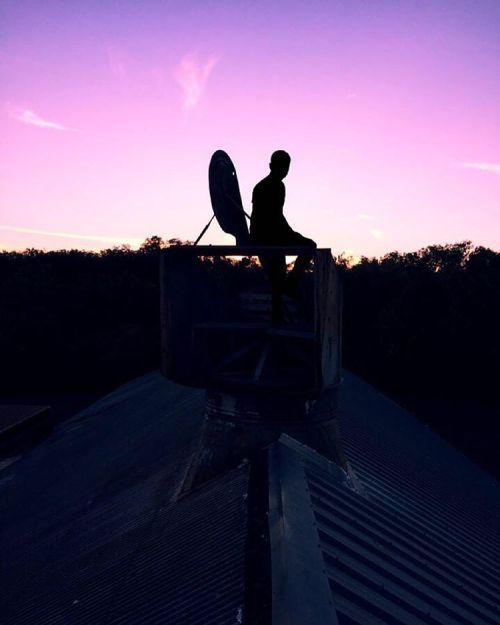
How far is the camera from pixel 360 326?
45.7m

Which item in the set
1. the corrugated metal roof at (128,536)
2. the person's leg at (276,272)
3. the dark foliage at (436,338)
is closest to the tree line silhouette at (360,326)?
the dark foliage at (436,338)

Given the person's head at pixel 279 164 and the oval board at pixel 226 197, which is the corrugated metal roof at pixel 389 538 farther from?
the person's head at pixel 279 164

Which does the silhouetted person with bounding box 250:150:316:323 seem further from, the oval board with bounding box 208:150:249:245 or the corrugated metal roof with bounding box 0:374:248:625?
the corrugated metal roof with bounding box 0:374:248:625

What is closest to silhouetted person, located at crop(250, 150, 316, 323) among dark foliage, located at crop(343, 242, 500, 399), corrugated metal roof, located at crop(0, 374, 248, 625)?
corrugated metal roof, located at crop(0, 374, 248, 625)

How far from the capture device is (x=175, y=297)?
7.20 m

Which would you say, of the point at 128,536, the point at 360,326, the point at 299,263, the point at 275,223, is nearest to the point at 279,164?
the point at 275,223

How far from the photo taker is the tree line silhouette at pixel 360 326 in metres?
42.0

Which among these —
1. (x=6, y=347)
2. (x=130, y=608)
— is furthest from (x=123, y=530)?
(x=6, y=347)

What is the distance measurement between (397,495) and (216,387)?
393 centimetres

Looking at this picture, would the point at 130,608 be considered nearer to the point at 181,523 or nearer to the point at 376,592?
the point at 181,523

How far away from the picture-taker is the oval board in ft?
21.8

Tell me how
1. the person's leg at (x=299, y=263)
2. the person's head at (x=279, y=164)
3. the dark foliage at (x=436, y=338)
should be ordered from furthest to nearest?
the dark foliage at (x=436, y=338) → the person's head at (x=279, y=164) → the person's leg at (x=299, y=263)

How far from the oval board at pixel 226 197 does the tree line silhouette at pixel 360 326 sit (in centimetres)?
3195

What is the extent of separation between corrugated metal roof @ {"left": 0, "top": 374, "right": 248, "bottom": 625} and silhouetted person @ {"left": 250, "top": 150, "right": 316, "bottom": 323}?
8.47 feet
